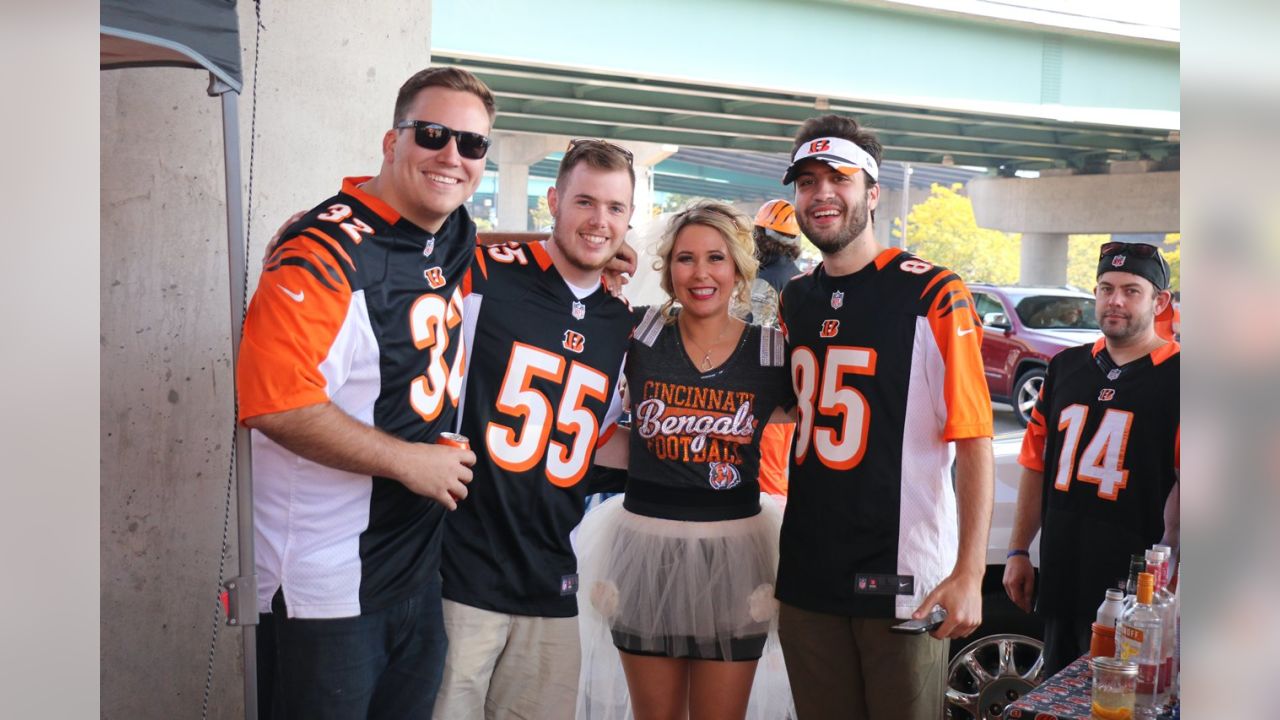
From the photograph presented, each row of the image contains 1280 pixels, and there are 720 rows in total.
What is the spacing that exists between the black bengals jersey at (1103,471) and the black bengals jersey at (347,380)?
2.56 meters

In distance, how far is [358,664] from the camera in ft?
10.1

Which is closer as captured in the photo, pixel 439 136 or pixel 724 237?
pixel 439 136

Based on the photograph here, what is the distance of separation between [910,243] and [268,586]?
57.2m

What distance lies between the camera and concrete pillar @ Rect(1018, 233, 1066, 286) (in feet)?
119

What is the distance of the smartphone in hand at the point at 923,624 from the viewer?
328cm

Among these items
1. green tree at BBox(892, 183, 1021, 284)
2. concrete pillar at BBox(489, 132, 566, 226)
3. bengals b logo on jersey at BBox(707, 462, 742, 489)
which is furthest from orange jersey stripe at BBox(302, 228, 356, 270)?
green tree at BBox(892, 183, 1021, 284)

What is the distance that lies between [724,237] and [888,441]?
0.92 meters

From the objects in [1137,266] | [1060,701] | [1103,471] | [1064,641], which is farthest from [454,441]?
[1137,266]

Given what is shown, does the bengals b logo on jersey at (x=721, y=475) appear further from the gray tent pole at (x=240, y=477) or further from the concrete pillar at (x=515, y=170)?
the concrete pillar at (x=515, y=170)

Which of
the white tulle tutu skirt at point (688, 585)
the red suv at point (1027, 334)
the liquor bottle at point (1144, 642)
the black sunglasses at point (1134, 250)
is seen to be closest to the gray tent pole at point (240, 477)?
the white tulle tutu skirt at point (688, 585)

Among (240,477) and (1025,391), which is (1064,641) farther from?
(1025,391)

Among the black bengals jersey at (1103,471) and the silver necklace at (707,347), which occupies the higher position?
the silver necklace at (707,347)

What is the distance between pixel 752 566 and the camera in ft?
12.6
